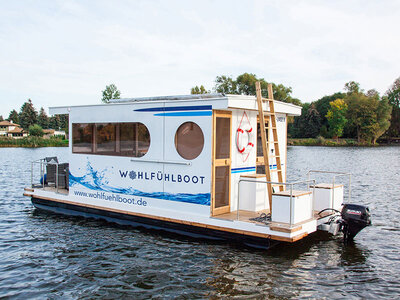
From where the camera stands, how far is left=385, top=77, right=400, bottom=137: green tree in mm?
84000

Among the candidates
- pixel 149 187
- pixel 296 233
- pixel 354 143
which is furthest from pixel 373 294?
pixel 354 143

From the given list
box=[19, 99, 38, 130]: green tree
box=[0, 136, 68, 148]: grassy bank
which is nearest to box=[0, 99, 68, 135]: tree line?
box=[19, 99, 38, 130]: green tree

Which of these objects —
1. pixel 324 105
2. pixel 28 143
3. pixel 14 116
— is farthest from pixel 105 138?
pixel 14 116

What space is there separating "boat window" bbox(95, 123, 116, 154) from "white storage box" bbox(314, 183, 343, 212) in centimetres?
537

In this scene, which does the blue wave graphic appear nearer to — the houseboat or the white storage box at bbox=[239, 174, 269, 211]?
the houseboat

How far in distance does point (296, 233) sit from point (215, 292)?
6.56ft

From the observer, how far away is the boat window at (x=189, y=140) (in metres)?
8.63

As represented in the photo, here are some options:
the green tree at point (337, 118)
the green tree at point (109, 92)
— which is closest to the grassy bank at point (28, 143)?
the green tree at point (109, 92)

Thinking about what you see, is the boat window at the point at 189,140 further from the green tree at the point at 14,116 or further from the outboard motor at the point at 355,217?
the green tree at the point at 14,116

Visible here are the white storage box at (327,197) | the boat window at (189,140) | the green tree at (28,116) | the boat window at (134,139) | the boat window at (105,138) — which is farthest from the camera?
the green tree at (28,116)

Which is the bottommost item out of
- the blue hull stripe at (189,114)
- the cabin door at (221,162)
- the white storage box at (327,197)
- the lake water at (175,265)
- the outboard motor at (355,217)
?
the lake water at (175,265)

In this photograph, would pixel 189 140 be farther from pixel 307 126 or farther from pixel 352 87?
pixel 352 87

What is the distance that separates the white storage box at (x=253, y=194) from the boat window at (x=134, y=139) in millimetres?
2540

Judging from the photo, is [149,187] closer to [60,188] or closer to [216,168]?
[216,168]
